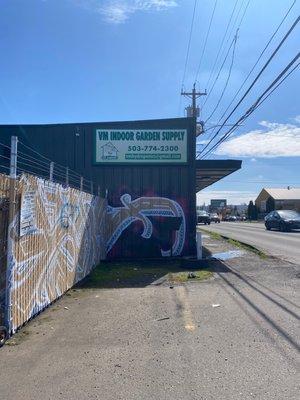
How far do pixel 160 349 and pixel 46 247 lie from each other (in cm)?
325

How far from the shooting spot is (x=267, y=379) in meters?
4.81

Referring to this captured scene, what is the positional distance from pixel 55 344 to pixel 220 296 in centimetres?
422

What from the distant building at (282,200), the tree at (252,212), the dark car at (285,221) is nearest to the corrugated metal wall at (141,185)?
the dark car at (285,221)

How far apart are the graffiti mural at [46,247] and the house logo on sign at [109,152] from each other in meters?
4.53

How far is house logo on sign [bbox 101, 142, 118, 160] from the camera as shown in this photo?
16641 mm

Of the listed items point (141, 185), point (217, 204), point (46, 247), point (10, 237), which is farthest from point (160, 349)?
point (217, 204)

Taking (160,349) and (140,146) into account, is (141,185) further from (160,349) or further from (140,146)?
(160,349)

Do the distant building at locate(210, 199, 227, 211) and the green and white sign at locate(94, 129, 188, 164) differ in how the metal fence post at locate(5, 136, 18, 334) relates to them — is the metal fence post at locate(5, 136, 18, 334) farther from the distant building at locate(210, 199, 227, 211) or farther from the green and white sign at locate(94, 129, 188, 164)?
the distant building at locate(210, 199, 227, 211)

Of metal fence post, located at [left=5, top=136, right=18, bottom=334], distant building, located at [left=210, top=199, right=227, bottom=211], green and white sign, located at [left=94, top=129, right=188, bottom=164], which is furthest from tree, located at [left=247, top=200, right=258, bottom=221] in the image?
metal fence post, located at [left=5, top=136, right=18, bottom=334]

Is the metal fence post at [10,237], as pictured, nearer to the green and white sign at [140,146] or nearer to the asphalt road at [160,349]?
the asphalt road at [160,349]

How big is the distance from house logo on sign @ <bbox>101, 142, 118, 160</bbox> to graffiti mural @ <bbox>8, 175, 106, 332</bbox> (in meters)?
4.53

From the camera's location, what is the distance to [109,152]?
54.6 ft

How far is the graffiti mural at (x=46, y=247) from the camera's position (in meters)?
6.73

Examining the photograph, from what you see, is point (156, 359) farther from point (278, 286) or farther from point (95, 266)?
point (95, 266)
